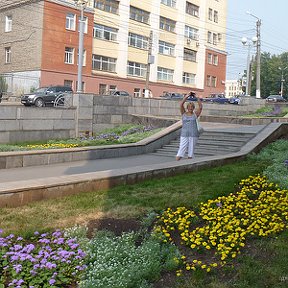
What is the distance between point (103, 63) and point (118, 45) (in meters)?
3.05

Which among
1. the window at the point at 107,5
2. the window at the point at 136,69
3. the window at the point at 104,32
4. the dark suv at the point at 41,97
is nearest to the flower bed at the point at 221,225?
the dark suv at the point at 41,97

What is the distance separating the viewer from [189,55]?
56438mm

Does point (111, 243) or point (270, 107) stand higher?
point (270, 107)

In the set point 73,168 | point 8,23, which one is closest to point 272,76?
point 8,23

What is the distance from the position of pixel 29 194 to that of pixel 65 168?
3961 millimetres

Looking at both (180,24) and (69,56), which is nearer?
(69,56)

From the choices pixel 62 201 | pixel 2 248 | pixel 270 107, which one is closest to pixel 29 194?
pixel 62 201

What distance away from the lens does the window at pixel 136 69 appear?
47.1 meters

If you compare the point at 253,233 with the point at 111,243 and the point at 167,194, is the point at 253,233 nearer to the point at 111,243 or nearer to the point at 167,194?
the point at 111,243

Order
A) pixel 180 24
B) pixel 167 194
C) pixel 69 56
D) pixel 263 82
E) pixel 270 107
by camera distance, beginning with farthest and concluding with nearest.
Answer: pixel 263 82 → pixel 180 24 → pixel 69 56 → pixel 270 107 → pixel 167 194

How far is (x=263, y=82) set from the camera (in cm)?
9381

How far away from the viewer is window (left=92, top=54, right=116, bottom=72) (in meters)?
42.7

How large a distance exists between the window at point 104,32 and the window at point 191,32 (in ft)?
45.0

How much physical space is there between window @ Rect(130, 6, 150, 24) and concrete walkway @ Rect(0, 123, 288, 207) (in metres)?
36.8
